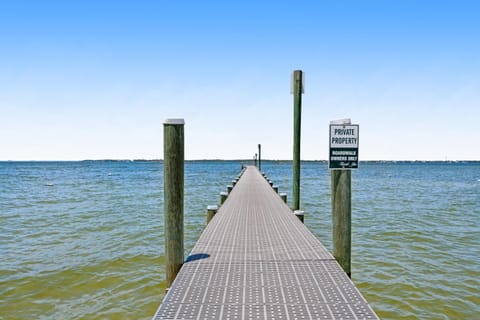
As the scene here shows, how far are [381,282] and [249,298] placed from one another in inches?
199

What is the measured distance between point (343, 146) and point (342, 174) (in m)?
0.40

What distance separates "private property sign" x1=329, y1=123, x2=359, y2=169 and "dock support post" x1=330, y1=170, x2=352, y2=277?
0.52ft

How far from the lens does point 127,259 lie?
9531mm

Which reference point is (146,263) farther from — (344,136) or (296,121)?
(344,136)

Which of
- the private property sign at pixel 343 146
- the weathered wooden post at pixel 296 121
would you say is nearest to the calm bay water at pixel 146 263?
the weathered wooden post at pixel 296 121

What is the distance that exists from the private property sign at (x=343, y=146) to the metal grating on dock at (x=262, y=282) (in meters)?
1.45

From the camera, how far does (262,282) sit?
434 centimetres

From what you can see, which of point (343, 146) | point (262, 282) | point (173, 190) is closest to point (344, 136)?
point (343, 146)

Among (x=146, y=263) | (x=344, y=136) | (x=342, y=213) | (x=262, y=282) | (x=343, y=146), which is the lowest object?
(x=146, y=263)

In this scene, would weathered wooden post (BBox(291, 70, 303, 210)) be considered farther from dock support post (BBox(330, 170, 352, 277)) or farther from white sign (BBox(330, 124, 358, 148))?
white sign (BBox(330, 124, 358, 148))

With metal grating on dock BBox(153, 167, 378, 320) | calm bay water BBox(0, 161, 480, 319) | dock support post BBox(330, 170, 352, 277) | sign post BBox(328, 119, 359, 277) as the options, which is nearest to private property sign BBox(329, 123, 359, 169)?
sign post BBox(328, 119, 359, 277)

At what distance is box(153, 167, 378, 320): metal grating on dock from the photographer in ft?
11.7

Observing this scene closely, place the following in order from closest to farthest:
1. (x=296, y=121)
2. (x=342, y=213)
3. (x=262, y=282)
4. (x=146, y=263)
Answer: (x=262, y=282) → (x=342, y=213) → (x=146, y=263) → (x=296, y=121)

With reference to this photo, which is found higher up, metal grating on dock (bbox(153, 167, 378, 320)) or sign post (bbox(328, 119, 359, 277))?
sign post (bbox(328, 119, 359, 277))
